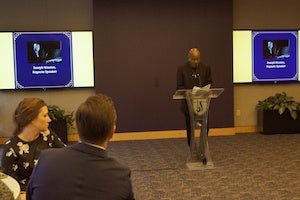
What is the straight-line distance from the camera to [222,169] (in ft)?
19.0

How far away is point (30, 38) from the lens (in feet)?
26.2

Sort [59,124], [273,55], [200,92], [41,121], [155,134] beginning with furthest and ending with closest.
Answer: [273,55] < [155,134] < [59,124] < [200,92] < [41,121]

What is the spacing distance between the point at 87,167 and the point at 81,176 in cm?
4

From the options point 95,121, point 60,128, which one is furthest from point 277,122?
point 95,121

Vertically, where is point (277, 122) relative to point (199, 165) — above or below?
above

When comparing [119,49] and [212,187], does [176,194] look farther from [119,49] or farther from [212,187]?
[119,49]

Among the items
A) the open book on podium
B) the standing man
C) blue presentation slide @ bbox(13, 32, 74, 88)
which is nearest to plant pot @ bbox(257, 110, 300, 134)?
the standing man

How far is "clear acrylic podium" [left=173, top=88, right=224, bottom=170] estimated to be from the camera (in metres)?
5.61

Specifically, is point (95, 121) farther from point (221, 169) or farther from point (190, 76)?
point (190, 76)

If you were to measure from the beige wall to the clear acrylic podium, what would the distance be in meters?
3.09

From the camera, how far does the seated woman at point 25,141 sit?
9.36ft

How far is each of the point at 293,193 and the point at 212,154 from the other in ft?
7.28

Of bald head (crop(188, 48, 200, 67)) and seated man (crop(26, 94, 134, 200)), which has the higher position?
bald head (crop(188, 48, 200, 67))

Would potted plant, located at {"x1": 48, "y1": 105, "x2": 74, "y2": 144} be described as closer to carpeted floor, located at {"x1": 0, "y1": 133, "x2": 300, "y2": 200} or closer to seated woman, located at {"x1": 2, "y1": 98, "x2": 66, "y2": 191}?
carpeted floor, located at {"x1": 0, "y1": 133, "x2": 300, "y2": 200}
